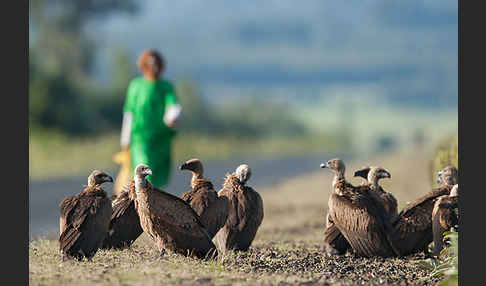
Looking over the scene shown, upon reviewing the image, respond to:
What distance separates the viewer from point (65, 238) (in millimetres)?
8008

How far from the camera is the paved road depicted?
16.5 metres

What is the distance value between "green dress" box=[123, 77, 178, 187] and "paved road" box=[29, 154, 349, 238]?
105 cm

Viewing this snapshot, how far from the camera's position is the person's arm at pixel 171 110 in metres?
Result: 12.7

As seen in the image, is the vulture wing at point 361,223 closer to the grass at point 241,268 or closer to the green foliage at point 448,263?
the grass at point 241,268

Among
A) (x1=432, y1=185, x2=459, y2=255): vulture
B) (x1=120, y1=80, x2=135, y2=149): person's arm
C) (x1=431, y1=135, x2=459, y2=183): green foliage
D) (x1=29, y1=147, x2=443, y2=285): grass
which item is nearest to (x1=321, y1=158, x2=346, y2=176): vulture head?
(x1=29, y1=147, x2=443, y2=285): grass

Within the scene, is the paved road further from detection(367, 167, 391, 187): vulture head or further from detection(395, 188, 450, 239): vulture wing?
detection(395, 188, 450, 239): vulture wing

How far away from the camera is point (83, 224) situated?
26.3 feet

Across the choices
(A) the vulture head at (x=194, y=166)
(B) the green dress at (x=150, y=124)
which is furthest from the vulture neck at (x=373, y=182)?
(B) the green dress at (x=150, y=124)

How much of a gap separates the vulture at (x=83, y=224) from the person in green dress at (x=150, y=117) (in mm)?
4616

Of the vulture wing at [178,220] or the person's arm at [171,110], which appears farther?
the person's arm at [171,110]

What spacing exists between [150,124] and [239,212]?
3.82 metres

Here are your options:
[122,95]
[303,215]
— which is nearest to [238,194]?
[303,215]

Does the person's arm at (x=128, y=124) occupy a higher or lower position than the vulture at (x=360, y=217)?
higher

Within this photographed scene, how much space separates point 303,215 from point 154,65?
5594 millimetres
